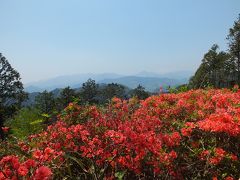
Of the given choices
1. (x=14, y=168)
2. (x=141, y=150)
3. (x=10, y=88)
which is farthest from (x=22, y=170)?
(x=10, y=88)

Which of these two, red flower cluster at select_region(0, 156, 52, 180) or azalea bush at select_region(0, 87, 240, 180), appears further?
azalea bush at select_region(0, 87, 240, 180)

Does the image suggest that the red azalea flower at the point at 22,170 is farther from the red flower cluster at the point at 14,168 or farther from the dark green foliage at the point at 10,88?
the dark green foliage at the point at 10,88

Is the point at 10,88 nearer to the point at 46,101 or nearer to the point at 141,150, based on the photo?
the point at 46,101

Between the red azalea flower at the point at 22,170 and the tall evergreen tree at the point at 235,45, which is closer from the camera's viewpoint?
the red azalea flower at the point at 22,170

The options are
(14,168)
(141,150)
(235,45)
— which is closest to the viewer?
(14,168)

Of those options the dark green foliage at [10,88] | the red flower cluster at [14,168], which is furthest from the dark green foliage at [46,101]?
the red flower cluster at [14,168]

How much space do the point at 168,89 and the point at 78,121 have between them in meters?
6.83

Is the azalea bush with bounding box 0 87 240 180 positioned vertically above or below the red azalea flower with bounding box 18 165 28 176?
below

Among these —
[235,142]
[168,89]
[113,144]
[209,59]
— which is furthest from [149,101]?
[209,59]

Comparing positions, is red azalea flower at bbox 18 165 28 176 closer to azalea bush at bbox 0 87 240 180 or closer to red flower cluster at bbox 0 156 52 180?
red flower cluster at bbox 0 156 52 180

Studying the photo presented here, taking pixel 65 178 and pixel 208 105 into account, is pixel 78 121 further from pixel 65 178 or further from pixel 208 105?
pixel 208 105

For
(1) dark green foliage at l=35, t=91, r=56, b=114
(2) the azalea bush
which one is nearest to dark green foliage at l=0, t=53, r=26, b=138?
(1) dark green foliage at l=35, t=91, r=56, b=114

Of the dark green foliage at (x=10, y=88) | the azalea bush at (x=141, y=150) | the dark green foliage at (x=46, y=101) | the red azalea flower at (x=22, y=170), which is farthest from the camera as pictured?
the dark green foliage at (x=46, y=101)

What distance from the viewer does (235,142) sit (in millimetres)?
6711
